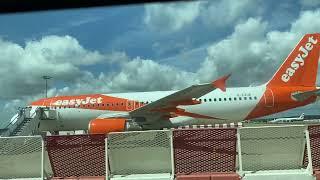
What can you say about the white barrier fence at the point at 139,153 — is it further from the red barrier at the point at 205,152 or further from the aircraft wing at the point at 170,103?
the aircraft wing at the point at 170,103

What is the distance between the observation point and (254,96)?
27188 millimetres

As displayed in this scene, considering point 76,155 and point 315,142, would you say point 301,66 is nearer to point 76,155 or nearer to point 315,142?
point 315,142

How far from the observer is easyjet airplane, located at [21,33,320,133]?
2653 centimetres

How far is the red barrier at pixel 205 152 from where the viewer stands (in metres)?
9.34

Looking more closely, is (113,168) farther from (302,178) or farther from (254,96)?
(254,96)

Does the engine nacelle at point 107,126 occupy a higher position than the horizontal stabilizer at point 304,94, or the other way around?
the horizontal stabilizer at point 304,94

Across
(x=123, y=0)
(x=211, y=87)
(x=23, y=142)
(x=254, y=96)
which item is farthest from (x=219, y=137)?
(x=254, y=96)

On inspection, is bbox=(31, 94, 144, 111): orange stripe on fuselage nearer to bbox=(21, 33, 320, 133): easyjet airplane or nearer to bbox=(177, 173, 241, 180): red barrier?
bbox=(21, 33, 320, 133): easyjet airplane

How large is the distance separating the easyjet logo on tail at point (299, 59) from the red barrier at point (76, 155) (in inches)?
807

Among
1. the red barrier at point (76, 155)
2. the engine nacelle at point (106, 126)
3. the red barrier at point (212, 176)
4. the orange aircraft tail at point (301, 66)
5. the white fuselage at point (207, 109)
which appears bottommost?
the red barrier at point (212, 176)

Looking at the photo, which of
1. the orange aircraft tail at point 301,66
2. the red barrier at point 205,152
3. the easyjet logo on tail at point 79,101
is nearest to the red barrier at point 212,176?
the red barrier at point 205,152

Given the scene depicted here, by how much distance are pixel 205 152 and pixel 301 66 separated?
20577mm

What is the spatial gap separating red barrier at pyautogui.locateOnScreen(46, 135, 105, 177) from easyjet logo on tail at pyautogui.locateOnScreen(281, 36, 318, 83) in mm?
20498

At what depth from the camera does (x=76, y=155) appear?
9789mm
